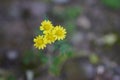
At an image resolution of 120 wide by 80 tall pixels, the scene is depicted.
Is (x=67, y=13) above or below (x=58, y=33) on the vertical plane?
above

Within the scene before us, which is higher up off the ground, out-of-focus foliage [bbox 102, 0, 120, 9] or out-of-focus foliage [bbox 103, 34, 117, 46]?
out-of-focus foliage [bbox 102, 0, 120, 9]

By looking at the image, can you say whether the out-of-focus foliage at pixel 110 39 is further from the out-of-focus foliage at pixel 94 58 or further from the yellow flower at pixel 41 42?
the yellow flower at pixel 41 42

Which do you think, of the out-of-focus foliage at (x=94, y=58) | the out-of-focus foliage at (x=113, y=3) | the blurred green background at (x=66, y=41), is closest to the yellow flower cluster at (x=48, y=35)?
the blurred green background at (x=66, y=41)

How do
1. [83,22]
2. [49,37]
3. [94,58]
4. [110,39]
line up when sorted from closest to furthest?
1. [49,37]
2. [94,58]
3. [110,39]
4. [83,22]

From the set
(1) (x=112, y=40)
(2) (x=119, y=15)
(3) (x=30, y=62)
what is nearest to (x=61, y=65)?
(3) (x=30, y=62)

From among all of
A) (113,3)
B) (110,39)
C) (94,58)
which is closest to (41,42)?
(94,58)

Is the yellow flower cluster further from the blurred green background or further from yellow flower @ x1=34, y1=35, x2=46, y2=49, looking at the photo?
the blurred green background

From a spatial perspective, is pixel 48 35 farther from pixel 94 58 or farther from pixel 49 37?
pixel 94 58

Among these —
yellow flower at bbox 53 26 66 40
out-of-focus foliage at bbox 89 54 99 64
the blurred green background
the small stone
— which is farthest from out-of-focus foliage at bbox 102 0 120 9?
yellow flower at bbox 53 26 66 40
